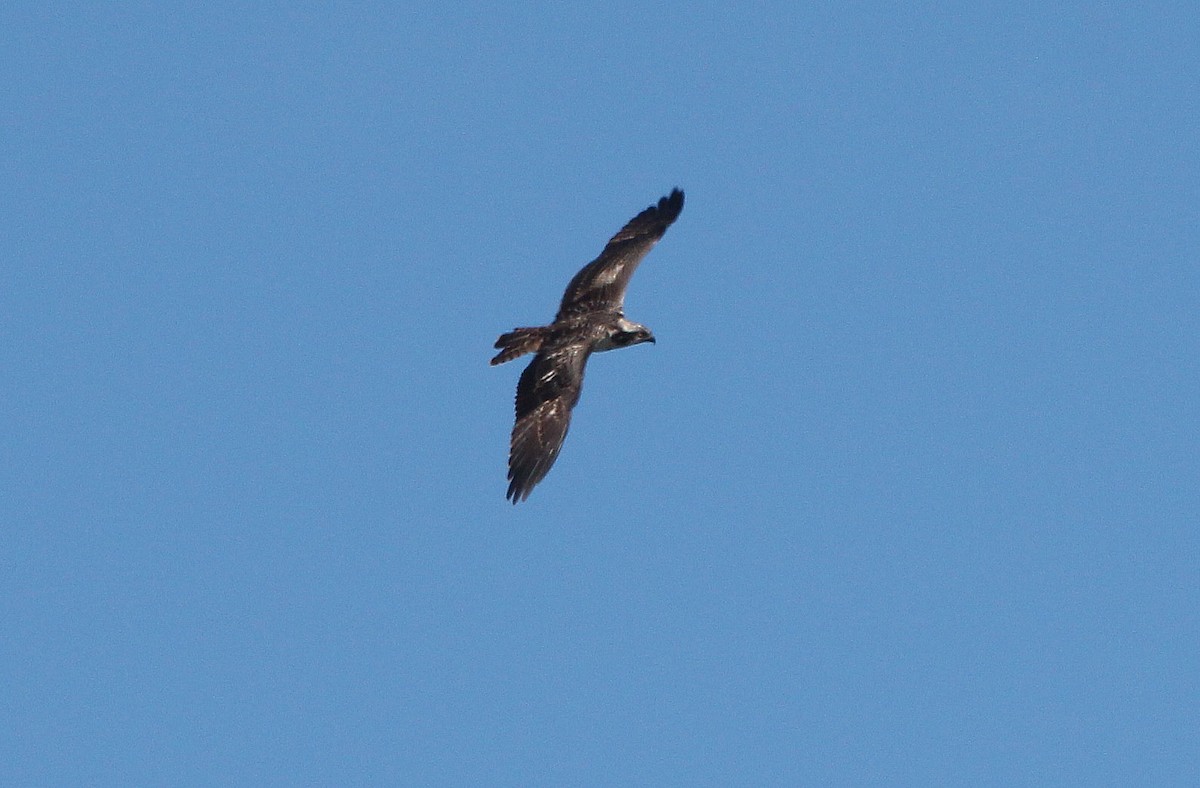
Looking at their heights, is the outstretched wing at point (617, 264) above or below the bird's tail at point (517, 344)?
above

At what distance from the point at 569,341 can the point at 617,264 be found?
3426 millimetres

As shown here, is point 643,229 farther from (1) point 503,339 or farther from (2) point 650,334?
(1) point 503,339

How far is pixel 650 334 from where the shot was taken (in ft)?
97.5

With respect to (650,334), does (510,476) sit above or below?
below

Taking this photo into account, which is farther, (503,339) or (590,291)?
(590,291)

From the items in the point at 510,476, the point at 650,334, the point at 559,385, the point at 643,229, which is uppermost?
the point at 643,229

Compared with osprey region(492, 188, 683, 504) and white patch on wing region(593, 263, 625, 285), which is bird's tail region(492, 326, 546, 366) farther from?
white patch on wing region(593, 263, 625, 285)

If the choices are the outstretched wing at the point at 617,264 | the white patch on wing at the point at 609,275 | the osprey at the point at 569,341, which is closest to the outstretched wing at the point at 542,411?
the osprey at the point at 569,341

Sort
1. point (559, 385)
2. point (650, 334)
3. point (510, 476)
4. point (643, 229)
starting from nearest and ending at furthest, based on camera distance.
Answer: point (510, 476) < point (559, 385) < point (650, 334) < point (643, 229)

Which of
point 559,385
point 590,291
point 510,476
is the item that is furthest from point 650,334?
point 510,476

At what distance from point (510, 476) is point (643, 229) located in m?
8.45

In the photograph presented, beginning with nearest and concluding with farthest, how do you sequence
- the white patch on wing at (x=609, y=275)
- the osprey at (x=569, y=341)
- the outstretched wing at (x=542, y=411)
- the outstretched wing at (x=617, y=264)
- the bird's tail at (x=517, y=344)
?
the outstretched wing at (x=542, y=411) → the osprey at (x=569, y=341) → the bird's tail at (x=517, y=344) → the outstretched wing at (x=617, y=264) → the white patch on wing at (x=609, y=275)

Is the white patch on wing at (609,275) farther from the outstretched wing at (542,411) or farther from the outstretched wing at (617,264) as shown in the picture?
the outstretched wing at (542,411)

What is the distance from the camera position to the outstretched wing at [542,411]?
25.0m
